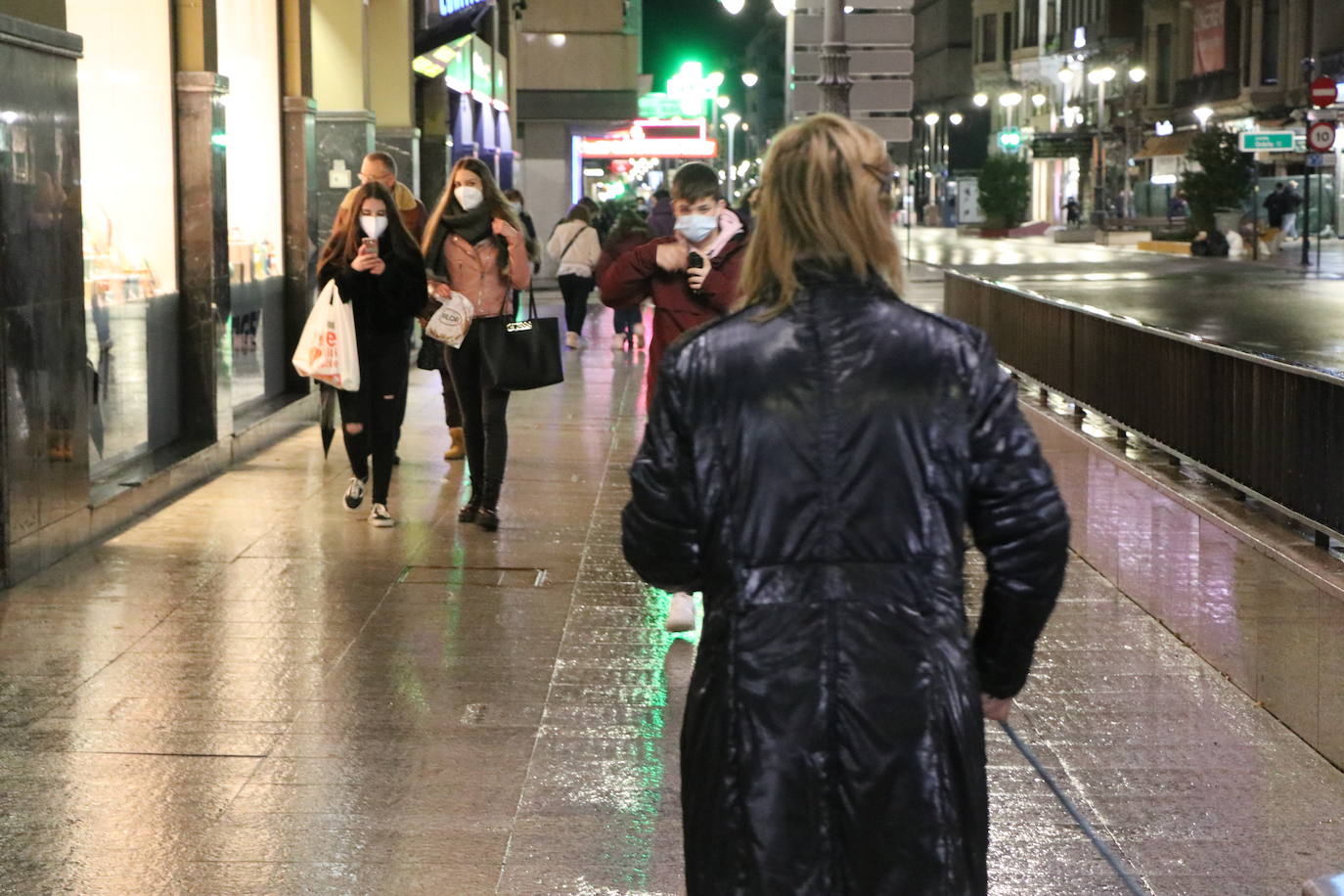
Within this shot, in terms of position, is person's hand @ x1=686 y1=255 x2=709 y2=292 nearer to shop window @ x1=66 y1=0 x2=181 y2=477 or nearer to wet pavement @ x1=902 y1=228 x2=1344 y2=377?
shop window @ x1=66 y1=0 x2=181 y2=477

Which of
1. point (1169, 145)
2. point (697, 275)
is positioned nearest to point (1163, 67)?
point (1169, 145)

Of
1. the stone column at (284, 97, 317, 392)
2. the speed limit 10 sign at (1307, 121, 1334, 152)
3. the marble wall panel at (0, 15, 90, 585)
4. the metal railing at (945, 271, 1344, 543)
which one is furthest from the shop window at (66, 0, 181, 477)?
the speed limit 10 sign at (1307, 121, 1334, 152)

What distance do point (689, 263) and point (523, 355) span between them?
8.51 feet

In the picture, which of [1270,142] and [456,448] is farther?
[1270,142]

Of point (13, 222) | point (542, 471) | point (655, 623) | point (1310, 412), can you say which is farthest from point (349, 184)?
point (1310, 412)

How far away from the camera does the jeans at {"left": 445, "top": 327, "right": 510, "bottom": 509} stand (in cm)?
968

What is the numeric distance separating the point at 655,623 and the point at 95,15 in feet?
16.2

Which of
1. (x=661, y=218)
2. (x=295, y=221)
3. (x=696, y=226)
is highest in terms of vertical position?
(x=661, y=218)

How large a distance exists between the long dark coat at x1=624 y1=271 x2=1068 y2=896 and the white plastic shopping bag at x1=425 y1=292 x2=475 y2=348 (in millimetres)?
6826

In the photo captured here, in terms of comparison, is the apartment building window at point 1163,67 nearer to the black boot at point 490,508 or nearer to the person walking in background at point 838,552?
the black boot at point 490,508

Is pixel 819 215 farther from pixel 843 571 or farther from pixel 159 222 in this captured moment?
pixel 159 222

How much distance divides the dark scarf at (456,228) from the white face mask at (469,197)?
0.08 ft

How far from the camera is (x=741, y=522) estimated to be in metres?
2.85

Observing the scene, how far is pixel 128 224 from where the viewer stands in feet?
35.3
